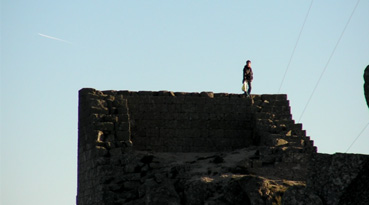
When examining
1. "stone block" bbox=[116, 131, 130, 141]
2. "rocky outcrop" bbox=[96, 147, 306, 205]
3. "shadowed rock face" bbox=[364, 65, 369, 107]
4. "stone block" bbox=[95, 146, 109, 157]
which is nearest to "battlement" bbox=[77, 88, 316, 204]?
"stone block" bbox=[116, 131, 130, 141]

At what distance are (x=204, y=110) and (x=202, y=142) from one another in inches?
40.9

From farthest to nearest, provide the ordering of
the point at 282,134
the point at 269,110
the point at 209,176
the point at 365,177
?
the point at 269,110 → the point at 282,134 → the point at 209,176 → the point at 365,177

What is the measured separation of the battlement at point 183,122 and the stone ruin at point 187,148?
30mm

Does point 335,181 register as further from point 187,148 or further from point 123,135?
point 187,148

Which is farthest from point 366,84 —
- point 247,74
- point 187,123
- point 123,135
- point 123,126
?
point 247,74

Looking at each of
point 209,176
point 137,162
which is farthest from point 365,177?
point 137,162

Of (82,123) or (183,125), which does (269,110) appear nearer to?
(183,125)

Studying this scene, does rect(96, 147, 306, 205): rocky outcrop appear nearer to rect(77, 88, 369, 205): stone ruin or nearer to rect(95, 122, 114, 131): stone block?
rect(77, 88, 369, 205): stone ruin

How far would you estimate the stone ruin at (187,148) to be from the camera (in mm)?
19094

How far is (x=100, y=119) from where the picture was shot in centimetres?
2284

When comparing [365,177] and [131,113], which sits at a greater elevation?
[131,113]

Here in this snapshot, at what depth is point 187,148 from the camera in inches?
944

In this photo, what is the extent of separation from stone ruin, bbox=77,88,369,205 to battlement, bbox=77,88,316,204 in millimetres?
30

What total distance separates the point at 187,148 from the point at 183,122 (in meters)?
0.85
